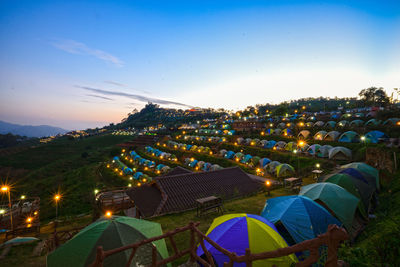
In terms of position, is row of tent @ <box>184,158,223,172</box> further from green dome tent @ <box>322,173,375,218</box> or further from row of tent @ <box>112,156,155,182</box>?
green dome tent @ <box>322,173,375,218</box>

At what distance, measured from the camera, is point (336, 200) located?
7895mm

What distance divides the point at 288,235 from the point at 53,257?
741cm

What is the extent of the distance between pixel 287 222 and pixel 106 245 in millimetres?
6060

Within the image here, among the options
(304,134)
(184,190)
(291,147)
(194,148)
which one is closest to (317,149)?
(291,147)

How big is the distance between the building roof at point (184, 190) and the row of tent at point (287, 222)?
649 centimetres

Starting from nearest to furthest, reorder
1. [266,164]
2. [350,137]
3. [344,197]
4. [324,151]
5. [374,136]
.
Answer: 1. [344,197]
2. [324,151]
3. [374,136]
4. [266,164]
5. [350,137]

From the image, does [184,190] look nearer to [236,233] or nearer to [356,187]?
[236,233]

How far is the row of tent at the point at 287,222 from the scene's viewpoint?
16.0 ft

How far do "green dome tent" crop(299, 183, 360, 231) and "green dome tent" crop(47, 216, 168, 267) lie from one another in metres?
7.13

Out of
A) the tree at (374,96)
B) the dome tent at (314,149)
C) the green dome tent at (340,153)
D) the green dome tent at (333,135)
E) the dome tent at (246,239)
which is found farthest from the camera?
the tree at (374,96)

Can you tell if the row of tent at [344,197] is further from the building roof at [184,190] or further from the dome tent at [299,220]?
the building roof at [184,190]

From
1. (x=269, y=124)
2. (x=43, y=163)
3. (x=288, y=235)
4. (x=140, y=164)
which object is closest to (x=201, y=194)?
(x=288, y=235)

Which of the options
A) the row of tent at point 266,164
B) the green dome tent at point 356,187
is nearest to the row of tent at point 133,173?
the row of tent at point 266,164

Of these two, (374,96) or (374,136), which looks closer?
(374,136)
